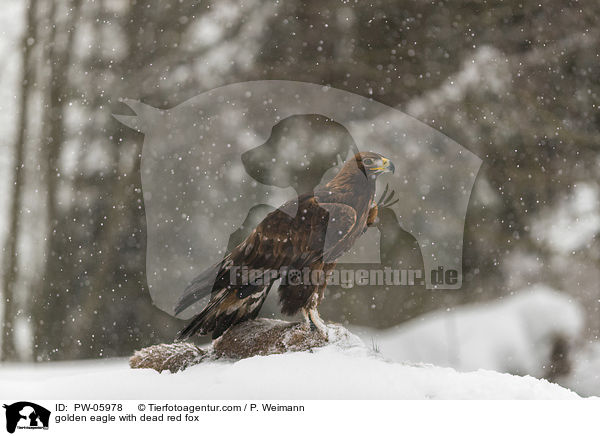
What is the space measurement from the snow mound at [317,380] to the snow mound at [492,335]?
0.04 m

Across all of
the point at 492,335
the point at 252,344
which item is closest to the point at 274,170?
the point at 252,344

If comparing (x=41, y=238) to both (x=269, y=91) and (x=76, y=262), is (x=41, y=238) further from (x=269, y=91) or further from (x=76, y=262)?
(x=269, y=91)

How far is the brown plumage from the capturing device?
107cm

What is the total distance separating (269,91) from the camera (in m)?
1.21

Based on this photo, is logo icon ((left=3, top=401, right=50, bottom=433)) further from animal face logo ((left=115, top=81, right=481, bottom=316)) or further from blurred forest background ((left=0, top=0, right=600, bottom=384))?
animal face logo ((left=115, top=81, right=481, bottom=316))

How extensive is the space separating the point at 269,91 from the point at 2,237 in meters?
0.84

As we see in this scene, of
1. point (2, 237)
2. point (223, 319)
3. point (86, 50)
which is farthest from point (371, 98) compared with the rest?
point (2, 237)

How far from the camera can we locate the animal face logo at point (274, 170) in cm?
115

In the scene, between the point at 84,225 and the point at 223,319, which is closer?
the point at 223,319

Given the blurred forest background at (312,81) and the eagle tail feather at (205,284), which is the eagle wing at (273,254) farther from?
the blurred forest background at (312,81)

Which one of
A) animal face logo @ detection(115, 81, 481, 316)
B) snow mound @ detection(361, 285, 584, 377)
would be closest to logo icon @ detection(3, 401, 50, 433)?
animal face logo @ detection(115, 81, 481, 316)

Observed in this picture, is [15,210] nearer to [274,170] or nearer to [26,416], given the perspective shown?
[26,416]

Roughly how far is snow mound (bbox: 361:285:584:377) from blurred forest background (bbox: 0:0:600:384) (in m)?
0.03

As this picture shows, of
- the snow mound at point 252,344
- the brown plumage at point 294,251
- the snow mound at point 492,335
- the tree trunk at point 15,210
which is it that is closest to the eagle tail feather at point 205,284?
the brown plumage at point 294,251
